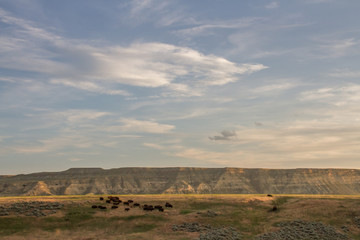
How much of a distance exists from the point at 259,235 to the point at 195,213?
11.1 metres

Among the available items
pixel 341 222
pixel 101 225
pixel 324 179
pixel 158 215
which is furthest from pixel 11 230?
pixel 324 179

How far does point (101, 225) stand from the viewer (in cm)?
4538

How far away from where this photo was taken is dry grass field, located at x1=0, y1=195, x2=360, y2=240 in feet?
138

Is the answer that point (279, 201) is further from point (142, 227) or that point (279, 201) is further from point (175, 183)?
point (175, 183)

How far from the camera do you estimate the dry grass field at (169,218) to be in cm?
4206

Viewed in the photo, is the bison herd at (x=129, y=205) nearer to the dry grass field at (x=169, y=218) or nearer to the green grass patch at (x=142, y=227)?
the dry grass field at (x=169, y=218)

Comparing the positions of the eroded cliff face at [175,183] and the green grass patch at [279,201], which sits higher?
the eroded cliff face at [175,183]

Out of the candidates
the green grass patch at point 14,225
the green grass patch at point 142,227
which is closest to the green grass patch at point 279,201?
the green grass patch at point 142,227

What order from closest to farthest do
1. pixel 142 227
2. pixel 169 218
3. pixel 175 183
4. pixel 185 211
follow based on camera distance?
pixel 142 227 < pixel 169 218 < pixel 185 211 < pixel 175 183

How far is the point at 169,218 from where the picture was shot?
48.0 metres

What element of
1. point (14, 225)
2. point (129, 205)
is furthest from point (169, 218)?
point (14, 225)

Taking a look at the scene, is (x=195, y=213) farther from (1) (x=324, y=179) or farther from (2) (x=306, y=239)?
(1) (x=324, y=179)

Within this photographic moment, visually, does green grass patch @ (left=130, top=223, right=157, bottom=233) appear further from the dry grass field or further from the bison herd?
the bison herd

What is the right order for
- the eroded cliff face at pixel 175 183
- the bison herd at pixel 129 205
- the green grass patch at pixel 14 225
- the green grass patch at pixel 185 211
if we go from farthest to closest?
the eroded cliff face at pixel 175 183 → the bison herd at pixel 129 205 → the green grass patch at pixel 185 211 → the green grass patch at pixel 14 225
